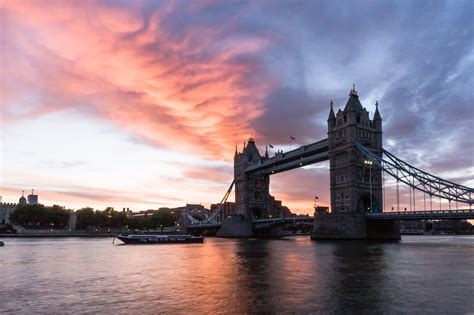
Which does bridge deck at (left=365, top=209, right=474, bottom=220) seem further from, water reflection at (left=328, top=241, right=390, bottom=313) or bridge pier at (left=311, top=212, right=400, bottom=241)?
water reflection at (left=328, top=241, right=390, bottom=313)

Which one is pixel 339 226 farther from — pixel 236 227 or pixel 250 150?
pixel 250 150

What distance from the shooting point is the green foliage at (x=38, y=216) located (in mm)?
150750

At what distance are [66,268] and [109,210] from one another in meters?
148

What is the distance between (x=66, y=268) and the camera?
134 ft

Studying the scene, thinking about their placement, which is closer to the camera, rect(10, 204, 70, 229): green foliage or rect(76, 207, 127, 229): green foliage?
rect(10, 204, 70, 229): green foliage

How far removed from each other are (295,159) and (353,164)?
33480 millimetres

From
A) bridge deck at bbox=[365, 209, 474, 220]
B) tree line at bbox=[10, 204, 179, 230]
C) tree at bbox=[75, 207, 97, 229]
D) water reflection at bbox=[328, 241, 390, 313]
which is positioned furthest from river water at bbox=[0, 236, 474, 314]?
tree at bbox=[75, 207, 97, 229]

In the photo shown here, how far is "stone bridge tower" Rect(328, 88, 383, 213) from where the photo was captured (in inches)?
3880

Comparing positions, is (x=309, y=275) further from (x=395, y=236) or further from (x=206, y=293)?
(x=395, y=236)

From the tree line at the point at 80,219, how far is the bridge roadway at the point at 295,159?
59767 mm

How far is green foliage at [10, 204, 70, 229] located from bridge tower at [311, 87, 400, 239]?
98181 millimetres

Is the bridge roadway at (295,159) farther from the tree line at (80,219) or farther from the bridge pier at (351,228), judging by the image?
the tree line at (80,219)

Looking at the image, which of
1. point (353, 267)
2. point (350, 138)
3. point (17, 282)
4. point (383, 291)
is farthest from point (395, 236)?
point (17, 282)

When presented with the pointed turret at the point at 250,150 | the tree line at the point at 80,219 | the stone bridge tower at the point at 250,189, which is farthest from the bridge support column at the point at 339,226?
the tree line at the point at 80,219
